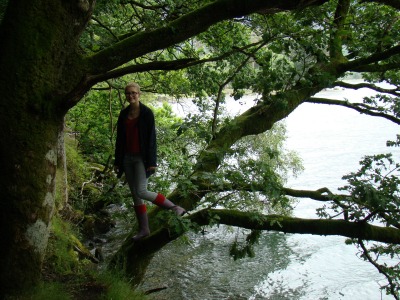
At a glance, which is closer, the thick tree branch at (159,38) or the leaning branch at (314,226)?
the thick tree branch at (159,38)

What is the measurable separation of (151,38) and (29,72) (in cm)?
95

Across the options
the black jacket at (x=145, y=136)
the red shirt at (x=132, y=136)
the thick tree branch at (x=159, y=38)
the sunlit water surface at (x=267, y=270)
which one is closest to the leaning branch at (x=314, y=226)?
the black jacket at (x=145, y=136)

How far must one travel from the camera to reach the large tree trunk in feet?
9.74

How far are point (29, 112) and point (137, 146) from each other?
136cm

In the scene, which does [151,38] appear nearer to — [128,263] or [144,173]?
[144,173]

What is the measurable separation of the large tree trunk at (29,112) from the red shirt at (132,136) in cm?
108

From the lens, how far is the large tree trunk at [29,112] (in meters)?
2.97

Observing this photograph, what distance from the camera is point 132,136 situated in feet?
13.8

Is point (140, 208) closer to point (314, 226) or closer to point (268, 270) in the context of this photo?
point (314, 226)

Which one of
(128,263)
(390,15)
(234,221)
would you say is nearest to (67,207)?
(128,263)

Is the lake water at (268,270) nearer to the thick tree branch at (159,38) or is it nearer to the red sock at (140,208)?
the red sock at (140,208)

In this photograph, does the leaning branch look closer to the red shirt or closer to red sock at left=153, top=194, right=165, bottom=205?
red sock at left=153, top=194, right=165, bottom=205

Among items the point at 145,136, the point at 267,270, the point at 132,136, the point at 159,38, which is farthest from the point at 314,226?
the point at 267,270

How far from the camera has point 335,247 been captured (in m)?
14.0
